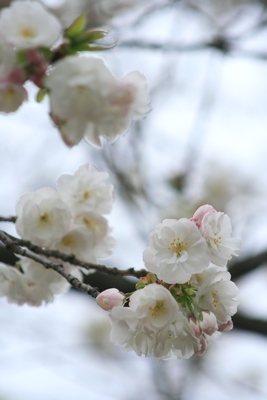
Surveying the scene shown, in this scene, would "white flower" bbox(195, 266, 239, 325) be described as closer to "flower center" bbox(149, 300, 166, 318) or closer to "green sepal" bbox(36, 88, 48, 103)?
"flower center" bbox(149, 300, 166, 318)

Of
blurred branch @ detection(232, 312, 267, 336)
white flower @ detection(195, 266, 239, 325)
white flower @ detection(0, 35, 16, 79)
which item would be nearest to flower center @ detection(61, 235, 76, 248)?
white flower @ detection(195, 266, 239, 325)

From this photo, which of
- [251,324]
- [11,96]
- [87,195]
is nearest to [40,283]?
[87,195]

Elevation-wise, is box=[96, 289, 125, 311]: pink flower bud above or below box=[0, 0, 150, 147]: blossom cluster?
below

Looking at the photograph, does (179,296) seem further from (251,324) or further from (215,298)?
(251,324)

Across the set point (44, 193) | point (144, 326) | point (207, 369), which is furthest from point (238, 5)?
point (144, 326)

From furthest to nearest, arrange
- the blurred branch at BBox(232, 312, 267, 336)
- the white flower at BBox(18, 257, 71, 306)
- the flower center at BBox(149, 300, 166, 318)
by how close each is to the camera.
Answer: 1. the blurred branch at BBox(232, 312, 267, 336)
2. the white flower at BBox(18, 257, 71, 306)
3. the flower center at BBox(149, 300, 166, 318)

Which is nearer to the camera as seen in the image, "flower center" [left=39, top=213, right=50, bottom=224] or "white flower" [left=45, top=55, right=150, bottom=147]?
"white flower" [left=45, top=55, right=150, bottom=147]

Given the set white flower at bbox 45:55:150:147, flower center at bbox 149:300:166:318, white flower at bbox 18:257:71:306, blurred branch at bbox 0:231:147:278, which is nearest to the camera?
white flower at bbox 45:55:150:147

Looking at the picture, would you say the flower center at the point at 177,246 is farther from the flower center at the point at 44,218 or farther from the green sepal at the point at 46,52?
the green sepal at the point at 46,52
